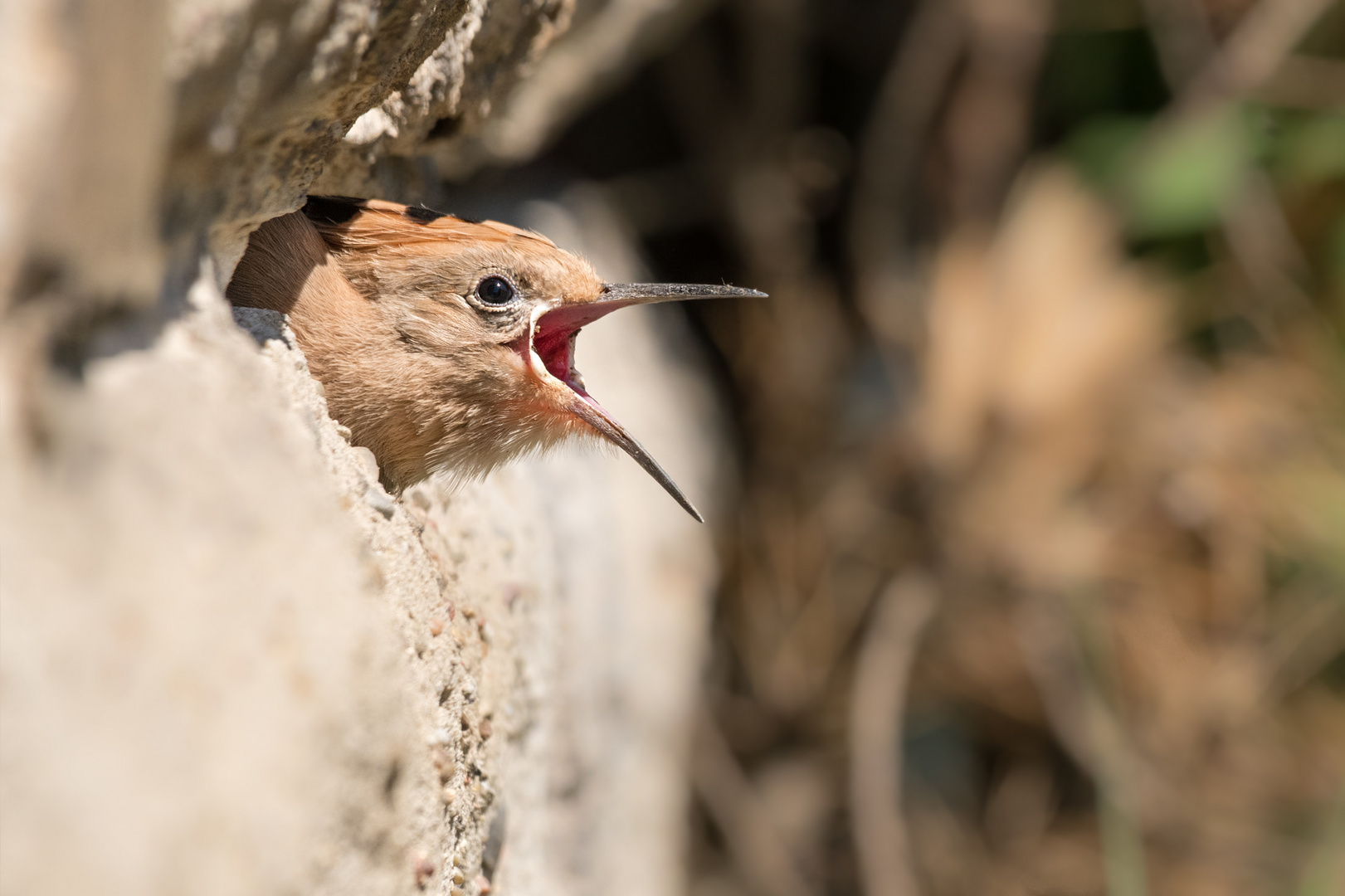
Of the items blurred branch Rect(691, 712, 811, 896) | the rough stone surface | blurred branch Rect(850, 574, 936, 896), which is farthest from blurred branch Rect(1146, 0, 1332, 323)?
the rough stone surface

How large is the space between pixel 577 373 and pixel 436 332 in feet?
0.99

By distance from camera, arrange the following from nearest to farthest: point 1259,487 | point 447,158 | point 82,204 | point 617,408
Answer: point 82,204, point 447,158, point 617,408, point 1259,487

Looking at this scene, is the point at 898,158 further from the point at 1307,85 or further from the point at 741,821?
the point at 741,821

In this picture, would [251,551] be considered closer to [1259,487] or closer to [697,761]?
[697,761]

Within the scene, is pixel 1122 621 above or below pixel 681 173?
below

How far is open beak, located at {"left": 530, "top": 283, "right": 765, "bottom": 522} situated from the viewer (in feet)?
4.96

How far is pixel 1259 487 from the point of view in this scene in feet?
11.8

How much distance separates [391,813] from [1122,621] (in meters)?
3.17

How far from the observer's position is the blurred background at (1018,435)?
137 inches

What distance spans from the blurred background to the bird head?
1.99 metres

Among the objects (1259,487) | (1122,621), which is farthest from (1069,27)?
(1122,621)

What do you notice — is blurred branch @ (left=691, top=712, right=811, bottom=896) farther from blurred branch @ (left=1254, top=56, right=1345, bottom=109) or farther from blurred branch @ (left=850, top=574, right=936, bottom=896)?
blurred branch @ (left=1254, top=56, right=1345, bottom=109)

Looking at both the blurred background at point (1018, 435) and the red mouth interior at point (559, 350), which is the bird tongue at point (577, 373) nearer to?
the red mouth interior at point (559, 350)

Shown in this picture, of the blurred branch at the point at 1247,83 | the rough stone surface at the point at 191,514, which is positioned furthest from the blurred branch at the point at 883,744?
the rough stone surface at the point at 191,514
